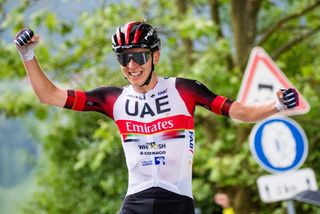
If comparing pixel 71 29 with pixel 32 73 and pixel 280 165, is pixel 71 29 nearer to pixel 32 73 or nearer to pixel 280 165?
pixel 280 165

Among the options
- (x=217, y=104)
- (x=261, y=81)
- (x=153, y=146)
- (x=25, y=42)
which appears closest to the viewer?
(x=25, y=42)

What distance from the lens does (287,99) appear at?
14.5ft

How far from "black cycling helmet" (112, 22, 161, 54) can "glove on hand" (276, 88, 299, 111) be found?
2.27 ft

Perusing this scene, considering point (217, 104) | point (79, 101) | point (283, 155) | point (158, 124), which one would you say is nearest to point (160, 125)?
point (158, 124)

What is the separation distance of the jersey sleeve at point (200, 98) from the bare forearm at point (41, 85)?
0.64 metres

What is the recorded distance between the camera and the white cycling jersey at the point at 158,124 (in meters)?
4.50

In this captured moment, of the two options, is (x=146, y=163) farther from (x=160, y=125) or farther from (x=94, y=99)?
(x=94, y=99)

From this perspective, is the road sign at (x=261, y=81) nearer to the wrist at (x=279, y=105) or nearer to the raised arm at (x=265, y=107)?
the raised arm at (x=265, y=107)

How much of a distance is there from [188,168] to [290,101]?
24.6 inches

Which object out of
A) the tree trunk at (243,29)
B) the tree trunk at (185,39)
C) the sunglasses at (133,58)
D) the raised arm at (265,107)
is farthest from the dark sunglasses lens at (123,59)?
the tree trunk at (185,39)

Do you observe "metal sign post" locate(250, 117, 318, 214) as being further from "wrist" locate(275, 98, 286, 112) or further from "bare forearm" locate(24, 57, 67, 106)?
"bare forearm" locate(24, 57, 67, 106)

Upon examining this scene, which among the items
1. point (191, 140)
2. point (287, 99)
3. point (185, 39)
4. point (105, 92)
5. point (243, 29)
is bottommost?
point (191, 140)

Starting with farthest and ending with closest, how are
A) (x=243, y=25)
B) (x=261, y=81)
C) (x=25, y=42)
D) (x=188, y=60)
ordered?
1. (x=188, y=60)
2. (x=243, y=25)
3. (x=261, y=81)
4. (x=25, y=42)

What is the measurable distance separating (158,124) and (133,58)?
36 centimetres
